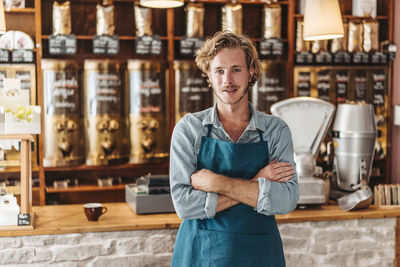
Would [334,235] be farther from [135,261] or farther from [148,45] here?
[148,45]

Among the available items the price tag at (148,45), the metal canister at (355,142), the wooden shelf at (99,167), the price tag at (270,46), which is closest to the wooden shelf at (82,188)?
the wooden shelf at (99,167)

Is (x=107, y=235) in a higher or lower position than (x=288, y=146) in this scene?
lower

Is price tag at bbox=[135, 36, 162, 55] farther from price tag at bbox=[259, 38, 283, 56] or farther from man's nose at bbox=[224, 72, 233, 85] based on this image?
man's nose at bbox=[224, 72, 233, 85]

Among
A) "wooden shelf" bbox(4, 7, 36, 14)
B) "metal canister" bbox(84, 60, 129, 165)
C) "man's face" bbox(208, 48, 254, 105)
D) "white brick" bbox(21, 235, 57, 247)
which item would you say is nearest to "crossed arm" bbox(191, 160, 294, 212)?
"man's face" bbox(208, 48, 254, 105)

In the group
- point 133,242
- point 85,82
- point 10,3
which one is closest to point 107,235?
point 133,242

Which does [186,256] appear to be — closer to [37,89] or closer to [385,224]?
[385,224]

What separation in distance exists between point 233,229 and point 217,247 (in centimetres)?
9

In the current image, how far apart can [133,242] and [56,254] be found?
36 centimetres

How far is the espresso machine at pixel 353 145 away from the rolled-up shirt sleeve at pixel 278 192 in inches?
50.7

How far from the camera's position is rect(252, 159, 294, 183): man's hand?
6.11 feet

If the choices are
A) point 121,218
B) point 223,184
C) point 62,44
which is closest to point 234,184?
point 223,184

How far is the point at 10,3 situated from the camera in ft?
13.2

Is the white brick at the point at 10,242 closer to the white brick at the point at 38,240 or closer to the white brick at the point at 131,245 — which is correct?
the white brick at the point at 38,240

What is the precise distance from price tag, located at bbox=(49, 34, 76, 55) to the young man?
2.37 m
